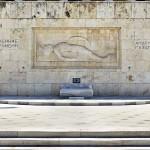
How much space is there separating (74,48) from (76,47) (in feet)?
0.37

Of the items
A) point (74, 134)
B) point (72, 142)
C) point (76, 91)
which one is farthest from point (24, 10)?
point (72, 142)

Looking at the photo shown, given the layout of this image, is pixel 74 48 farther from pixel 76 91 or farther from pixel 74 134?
pixel 74 134

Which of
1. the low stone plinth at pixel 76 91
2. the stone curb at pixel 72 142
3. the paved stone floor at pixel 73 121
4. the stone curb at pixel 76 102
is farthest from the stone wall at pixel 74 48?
the stone curb at pixel 72 142

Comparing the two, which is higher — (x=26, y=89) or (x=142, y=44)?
(x=142, y=44)

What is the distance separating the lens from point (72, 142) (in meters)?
8.60

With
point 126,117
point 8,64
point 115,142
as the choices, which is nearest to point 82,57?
point 8,64

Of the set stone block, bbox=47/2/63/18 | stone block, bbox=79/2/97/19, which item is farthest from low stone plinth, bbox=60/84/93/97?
stone block, bbox=47/2/63/18

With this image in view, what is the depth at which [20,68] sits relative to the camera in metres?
19.2

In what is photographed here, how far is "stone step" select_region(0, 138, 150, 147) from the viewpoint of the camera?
28.0 ft

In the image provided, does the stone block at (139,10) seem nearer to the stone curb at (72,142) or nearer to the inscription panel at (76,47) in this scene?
the inscription panel at (76,47)

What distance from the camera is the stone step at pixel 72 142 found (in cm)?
852

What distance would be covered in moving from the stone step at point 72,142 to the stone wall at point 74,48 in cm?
1061

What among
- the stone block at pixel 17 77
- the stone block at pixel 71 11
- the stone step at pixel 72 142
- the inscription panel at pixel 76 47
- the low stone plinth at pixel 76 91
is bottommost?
the stone step at pixel 72 142

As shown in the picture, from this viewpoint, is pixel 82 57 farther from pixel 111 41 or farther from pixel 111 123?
pixel 111 123
